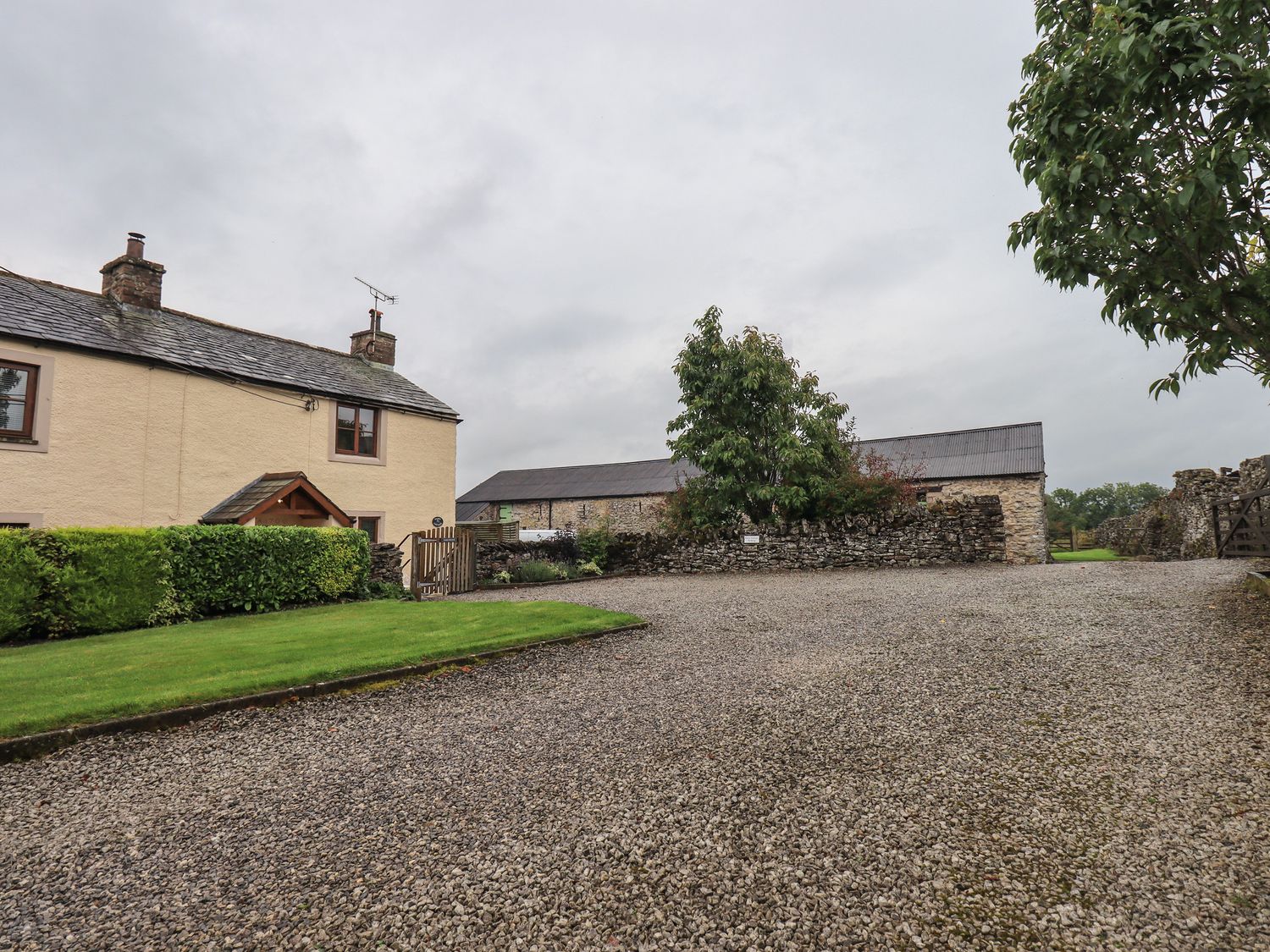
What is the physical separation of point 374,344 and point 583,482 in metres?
21.8

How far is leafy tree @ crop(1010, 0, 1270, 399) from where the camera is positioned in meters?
3.92

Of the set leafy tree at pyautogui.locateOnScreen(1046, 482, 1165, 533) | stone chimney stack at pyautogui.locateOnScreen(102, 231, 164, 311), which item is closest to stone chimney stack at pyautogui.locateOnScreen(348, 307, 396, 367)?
stone chimney stack at pyautogui.locateOnScreen(102, 231, 164, 311)

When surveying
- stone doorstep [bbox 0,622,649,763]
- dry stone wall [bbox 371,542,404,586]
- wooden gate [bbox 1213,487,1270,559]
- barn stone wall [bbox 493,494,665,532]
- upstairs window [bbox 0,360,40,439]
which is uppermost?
upstairs window [bbox 0,360,40,439]

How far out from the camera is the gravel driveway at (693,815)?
2480mm

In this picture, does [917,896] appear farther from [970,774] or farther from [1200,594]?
[1200,594]

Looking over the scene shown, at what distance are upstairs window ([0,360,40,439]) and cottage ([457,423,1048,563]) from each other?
17794 millimetres

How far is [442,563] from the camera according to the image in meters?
15.5

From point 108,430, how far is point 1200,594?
20.3 metres

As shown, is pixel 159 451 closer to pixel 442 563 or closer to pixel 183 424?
pixel 183 424

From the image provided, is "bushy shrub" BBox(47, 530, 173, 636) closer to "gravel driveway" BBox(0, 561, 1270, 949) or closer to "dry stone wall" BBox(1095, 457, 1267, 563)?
"gravel driveway" BBox(0, 561, 1270, 949)

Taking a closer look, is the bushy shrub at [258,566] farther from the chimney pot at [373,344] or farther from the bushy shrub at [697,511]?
the bushy shrub at [697,511]

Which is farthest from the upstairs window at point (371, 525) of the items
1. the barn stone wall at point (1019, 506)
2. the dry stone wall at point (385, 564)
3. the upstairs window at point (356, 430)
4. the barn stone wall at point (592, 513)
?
the barn stone wall at point (1019, 506)

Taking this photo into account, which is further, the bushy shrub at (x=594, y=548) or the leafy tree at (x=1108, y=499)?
the leafy tree at (x=1108, y=499)

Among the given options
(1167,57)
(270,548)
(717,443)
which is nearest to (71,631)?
(270,548)
